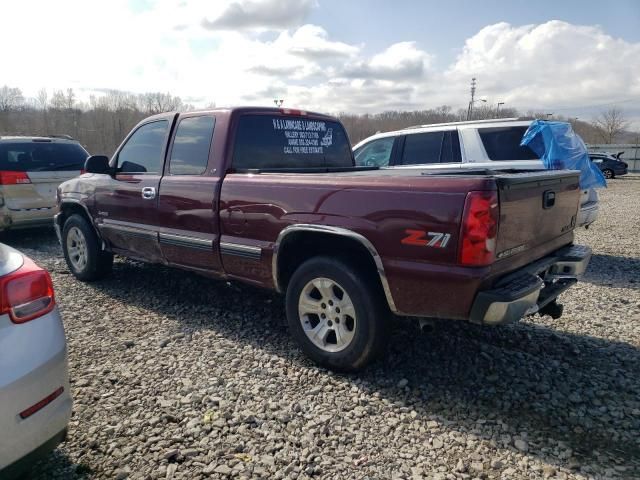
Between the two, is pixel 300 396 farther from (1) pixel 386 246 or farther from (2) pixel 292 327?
(1) pixel 386 246

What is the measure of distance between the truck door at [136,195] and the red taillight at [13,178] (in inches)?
121

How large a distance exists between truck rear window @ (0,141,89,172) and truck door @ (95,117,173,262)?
125 inches

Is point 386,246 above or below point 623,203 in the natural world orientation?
above

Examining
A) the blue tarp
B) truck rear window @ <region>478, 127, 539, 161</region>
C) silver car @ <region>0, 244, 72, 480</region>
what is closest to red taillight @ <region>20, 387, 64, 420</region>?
silver car @ <region>0, 244, 72, 480</region>

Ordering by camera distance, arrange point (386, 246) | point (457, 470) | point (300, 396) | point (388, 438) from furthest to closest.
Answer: point (300, 396), point (386, 246), point (388, 438), point (457, 470)

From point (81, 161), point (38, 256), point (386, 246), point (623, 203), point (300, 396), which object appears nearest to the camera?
point (386, 246)

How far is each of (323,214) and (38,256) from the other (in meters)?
5.78

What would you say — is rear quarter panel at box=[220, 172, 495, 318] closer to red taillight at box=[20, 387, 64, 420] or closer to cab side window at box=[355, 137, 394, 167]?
red taillight at box=[20, 387, 64, 420]

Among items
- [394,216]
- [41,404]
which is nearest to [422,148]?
[394,216]

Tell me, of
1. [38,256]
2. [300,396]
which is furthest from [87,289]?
[300,396]

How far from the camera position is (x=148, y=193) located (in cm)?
442

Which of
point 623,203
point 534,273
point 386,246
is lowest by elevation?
point 623,203

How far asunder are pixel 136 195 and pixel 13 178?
3939 mm

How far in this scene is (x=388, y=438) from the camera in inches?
102
